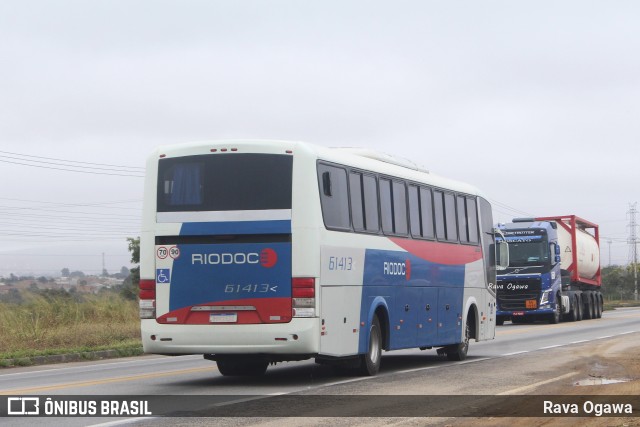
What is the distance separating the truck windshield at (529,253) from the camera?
1709 inches

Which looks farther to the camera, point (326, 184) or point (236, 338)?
point (326, 184)

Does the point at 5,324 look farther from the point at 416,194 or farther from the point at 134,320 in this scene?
the point at 416,194

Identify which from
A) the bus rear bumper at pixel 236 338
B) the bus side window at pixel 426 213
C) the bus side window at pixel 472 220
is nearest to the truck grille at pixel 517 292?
the bus side window at pixel 472 220

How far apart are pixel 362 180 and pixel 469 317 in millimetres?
6461

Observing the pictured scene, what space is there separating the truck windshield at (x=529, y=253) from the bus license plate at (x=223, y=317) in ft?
93.7

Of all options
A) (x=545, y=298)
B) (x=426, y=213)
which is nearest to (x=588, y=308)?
(x=545, y=298)

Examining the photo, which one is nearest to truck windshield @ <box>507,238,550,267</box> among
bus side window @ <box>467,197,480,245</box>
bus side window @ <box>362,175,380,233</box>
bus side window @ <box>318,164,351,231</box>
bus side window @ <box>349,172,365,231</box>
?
bus side window @ <box>467,197,480,245</box>

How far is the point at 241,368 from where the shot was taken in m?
18.8

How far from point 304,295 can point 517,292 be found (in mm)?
28817

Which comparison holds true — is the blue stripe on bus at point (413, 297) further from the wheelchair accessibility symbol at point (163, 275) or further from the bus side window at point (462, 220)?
the wheelchair accessibility symbol at point (163, 275)

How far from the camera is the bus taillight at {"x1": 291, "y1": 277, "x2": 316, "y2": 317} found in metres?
16.1

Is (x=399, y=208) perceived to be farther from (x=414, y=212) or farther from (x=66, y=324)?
(x=66, y=324)

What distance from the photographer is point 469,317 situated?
78.0 feet

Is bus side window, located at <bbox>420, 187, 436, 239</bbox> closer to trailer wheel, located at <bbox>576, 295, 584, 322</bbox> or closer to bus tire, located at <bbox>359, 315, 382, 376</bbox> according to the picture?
bus tire, located at <bbox>359, 315, 382, 376</bbox>
